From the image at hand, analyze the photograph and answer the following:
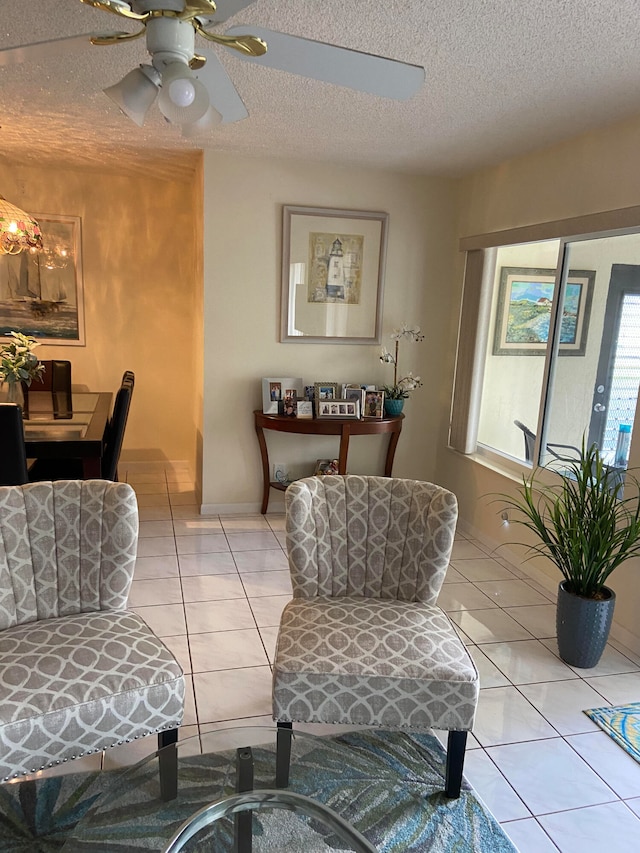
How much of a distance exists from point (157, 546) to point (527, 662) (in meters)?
2.15

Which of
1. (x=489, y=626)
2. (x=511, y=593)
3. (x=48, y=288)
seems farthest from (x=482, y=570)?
(x=48, y=288)

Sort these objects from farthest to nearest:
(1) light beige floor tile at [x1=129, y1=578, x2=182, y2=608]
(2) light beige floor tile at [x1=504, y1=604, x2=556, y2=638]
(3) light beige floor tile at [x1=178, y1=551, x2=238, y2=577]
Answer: (3) light beige floor tile at [x1=178, y1=551, x2=238, y2=577]
(1) light beige floor tile at [x1=129, y1=578, x2=182, y2=608]
(2) light beige floor tile at [x1=504, y1=604, x2=556, y2=638]

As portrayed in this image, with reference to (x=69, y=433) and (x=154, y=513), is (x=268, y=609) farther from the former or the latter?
(x=154, y=513)

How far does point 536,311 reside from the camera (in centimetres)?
365

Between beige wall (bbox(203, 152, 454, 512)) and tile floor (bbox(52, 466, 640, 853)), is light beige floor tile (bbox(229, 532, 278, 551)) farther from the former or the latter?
beige wall (bbox(203, 152, 454, 512))

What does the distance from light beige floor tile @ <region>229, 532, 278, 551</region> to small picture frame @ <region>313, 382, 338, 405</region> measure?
93 centimetres

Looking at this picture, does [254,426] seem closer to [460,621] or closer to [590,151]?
[460,621]

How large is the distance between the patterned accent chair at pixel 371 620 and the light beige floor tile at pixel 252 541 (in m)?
1.57

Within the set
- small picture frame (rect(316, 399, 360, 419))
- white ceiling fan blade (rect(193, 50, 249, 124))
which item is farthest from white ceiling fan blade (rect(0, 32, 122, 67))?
small picture frame (rect(316, 399, 360, 419))

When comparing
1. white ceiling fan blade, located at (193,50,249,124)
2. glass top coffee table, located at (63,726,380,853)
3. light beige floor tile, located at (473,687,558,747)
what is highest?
white ceiling fan blade, located at (193,50,249,124)

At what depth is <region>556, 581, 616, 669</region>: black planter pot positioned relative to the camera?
2.55 meters

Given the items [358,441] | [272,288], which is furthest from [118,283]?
[358,441]

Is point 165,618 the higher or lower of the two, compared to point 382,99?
lower

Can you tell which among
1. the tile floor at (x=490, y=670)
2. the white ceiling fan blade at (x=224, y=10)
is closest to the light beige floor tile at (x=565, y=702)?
the tile floor at (x=490, y=670)
